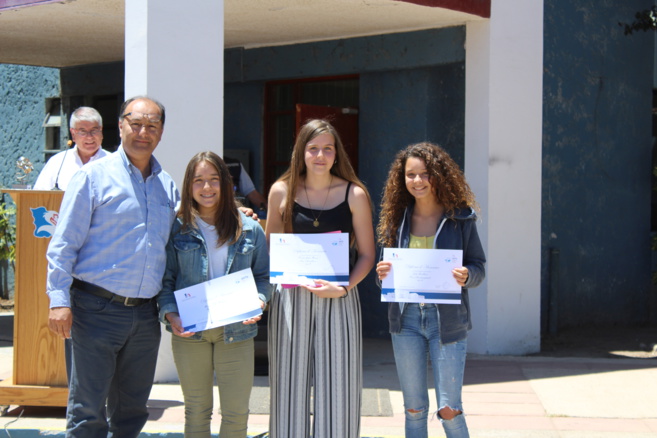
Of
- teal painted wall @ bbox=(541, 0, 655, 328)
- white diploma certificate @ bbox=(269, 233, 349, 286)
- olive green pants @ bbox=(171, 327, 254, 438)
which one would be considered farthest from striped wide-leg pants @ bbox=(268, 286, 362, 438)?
teal painted wall @ bbox=(541, 0, 655, 328)

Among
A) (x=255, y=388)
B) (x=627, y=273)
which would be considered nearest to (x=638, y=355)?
(x=627, y=273)

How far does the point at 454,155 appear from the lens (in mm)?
8883

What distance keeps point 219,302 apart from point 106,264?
579mm

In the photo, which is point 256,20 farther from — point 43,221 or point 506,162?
point 43,221

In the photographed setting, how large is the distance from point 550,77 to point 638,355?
3.20 m

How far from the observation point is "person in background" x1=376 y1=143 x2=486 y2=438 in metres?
4.36

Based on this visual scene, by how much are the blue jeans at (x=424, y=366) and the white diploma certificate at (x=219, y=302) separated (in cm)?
78

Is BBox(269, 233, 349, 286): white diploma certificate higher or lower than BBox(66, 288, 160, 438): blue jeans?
higher

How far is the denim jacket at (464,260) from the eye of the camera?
4.38m

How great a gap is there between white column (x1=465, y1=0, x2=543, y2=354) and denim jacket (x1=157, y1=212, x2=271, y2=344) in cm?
430

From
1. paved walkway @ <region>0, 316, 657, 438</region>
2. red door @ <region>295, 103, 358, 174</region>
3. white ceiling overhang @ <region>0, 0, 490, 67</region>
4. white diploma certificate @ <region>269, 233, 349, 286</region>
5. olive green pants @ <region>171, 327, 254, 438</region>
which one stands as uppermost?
white ceiling overhang @ <region>0, 0, 490, 67</region>

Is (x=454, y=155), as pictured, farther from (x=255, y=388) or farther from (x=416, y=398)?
(x=416, y=398)

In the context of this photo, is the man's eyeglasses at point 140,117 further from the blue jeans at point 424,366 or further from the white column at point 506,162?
the white column at point 506,162

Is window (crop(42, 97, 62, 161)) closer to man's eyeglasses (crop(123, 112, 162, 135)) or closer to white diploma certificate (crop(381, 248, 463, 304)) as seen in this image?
man's eyeglasses (crop(123, 112, 162, 135))
